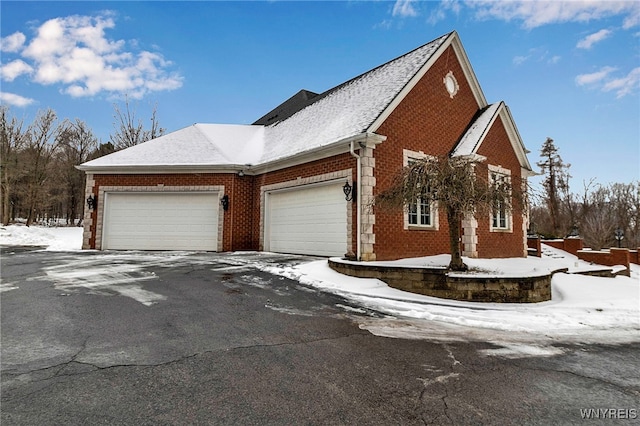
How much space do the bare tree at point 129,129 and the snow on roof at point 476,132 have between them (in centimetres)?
2884

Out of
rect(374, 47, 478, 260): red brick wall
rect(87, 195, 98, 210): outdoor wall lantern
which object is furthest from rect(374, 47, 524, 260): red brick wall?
rect(87, 195, 98, 210): outdoor wall lantern

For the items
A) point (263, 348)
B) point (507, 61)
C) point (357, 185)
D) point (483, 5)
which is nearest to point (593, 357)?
point (263, 348)

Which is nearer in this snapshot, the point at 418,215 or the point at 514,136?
the point at 418,215

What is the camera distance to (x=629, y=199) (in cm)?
3075

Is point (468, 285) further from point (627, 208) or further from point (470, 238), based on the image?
point (627, 208)

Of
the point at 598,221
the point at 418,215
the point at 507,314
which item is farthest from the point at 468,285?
the point at 598,221

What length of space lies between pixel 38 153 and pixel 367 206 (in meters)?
31.7

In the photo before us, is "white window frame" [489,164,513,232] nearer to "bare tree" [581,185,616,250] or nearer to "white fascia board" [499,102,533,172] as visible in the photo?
"white fascia board" [499,102,533,172]

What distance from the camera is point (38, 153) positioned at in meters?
27.5

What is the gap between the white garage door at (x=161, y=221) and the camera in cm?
1312

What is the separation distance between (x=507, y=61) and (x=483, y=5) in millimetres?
2902

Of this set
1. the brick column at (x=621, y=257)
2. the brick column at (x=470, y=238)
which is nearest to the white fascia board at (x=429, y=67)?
the brick column at (x=470, y=238)

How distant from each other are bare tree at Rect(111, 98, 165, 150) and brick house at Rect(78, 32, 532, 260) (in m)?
18.7

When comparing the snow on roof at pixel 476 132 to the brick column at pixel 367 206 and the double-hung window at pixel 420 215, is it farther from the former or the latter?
the brick column at pixel 367 206
